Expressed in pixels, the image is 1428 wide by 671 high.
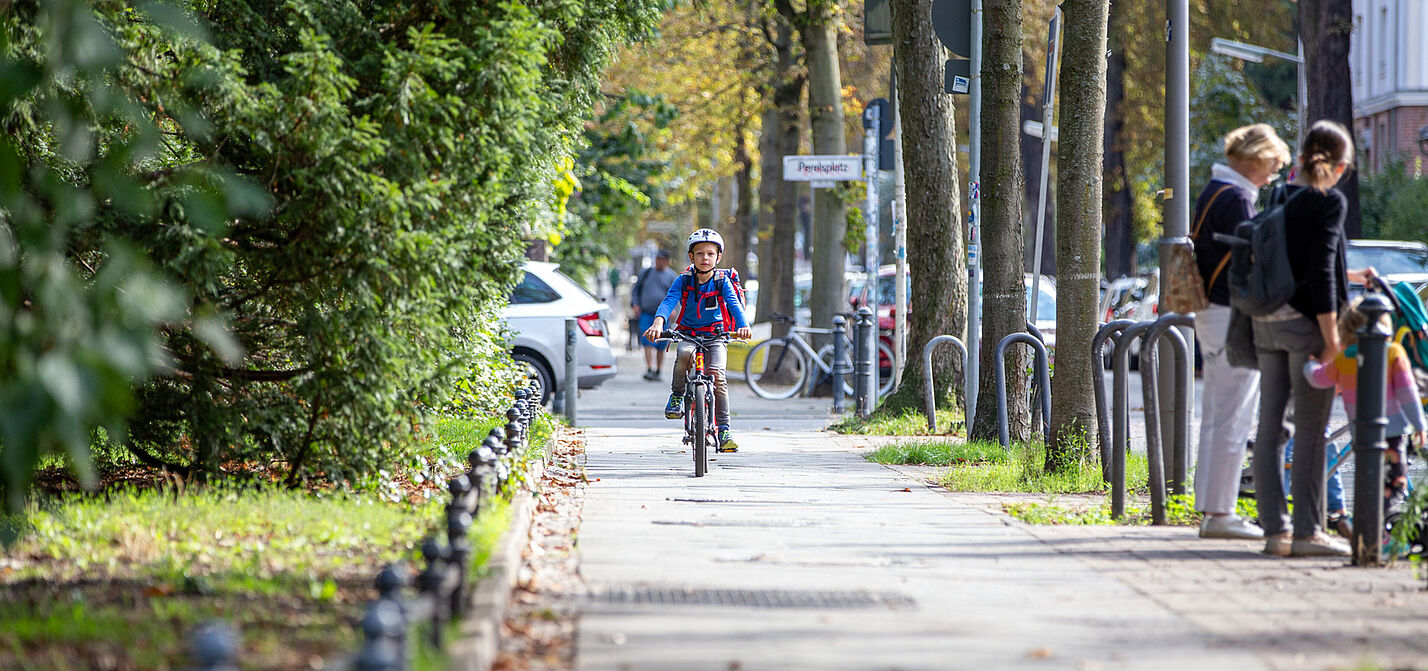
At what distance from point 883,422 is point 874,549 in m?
7.50

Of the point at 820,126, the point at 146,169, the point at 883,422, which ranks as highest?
the point at 820,126

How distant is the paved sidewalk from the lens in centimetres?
473

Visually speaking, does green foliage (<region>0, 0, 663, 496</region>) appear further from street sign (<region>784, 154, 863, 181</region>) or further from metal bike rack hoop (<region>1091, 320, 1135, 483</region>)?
street sign (<region>784, 154, 863, 181</region>)

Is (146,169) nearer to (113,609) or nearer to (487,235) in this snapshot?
(487,235)

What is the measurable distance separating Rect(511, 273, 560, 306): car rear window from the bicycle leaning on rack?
4.20 m

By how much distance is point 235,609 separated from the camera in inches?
200

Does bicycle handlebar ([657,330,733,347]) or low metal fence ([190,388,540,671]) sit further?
bicycle handlebar ([657,330,733,347])

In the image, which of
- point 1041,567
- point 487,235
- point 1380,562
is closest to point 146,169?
point 487,235

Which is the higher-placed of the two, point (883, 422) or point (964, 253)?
point (964, 253)

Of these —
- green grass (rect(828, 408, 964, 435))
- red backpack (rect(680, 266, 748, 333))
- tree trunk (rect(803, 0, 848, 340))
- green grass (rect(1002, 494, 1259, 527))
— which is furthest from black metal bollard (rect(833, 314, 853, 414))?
green grass (rect(1002, 494, 1259, 527))

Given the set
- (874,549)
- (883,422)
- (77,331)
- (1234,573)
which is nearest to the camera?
(77,331)

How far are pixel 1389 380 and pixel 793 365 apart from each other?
14900 millimetres

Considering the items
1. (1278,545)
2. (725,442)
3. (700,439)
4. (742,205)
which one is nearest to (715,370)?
(725,442)

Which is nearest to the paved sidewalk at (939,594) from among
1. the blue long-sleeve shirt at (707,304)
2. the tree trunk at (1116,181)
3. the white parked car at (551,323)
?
the blue long-sleeve shirt at (707,304)
